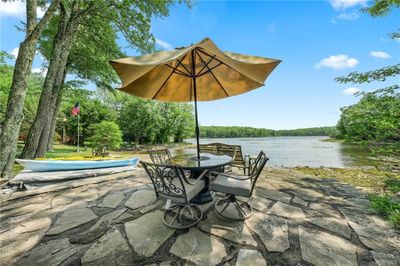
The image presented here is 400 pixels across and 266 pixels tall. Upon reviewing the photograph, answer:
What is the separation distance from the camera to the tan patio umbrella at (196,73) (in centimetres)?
201

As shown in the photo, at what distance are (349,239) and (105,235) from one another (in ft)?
9.02

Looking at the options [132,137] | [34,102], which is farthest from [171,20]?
[34,102]

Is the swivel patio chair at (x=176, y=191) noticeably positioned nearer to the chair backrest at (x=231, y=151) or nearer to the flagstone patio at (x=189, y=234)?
the flagstone patio at (x=189, y=234)

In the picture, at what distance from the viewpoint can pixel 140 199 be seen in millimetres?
3039

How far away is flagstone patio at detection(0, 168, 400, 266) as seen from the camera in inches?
67.2

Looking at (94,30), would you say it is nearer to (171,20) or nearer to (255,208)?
(171,20)

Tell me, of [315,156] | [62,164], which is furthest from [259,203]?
[315,156]

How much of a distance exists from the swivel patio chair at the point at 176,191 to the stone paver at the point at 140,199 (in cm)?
55

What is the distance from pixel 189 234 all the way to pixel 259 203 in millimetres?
1359

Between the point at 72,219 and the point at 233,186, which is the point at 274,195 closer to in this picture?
the point at 233,186

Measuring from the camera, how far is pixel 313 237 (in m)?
2.01

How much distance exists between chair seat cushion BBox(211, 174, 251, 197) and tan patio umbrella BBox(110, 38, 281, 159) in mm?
773

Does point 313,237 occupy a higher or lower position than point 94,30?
lower

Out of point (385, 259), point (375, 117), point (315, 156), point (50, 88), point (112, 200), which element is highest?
point (50, 88)
